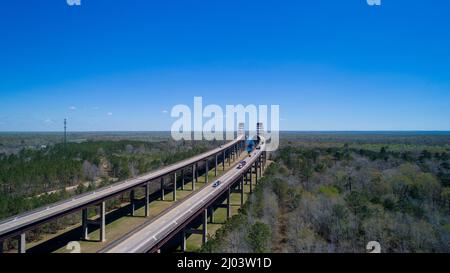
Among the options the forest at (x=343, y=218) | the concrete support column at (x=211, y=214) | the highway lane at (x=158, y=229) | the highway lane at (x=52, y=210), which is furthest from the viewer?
the concrete support column at (x=211, y=214)

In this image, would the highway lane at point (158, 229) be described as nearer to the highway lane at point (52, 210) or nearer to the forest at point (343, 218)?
the forest at point (343, 218)

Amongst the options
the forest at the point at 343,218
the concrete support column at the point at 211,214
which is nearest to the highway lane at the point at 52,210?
the concrete support column at the point at 211,214

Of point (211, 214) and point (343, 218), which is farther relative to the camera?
point (211, 214)

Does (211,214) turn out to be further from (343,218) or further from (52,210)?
(52,210)

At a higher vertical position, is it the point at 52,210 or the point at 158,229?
the point at 52,210

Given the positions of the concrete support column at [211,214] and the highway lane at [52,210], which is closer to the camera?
the highway lane at [52,210]

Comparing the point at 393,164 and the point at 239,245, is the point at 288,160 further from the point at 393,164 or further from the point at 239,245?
the point at 239,245

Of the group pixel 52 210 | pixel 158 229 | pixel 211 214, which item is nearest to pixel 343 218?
pixel 211 214

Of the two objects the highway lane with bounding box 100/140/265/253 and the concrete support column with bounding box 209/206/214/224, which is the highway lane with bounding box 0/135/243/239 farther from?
the concrete support column with bounding box 209/206/214/224

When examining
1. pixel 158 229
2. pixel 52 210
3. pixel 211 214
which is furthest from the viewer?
pixel 211 214

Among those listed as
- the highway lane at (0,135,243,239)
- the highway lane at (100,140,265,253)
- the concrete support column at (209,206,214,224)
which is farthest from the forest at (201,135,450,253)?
the highway lane at (0,135,243,239)

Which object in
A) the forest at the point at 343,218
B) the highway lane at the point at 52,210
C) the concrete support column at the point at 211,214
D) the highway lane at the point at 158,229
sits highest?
the highway lane at the point at 52,210
